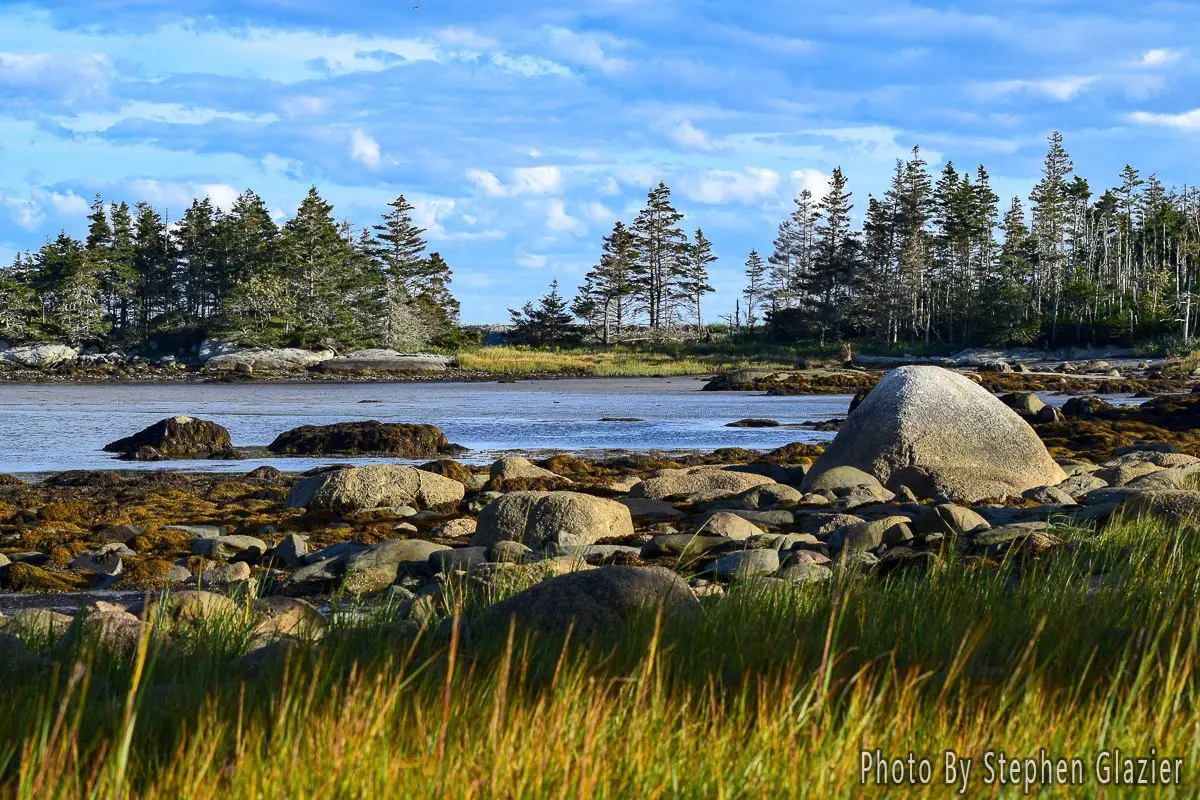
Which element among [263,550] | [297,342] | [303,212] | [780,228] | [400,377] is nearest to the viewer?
[263,550]

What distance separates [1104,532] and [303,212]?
79557 mm

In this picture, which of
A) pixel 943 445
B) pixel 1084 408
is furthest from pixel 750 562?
pixel 1084 408

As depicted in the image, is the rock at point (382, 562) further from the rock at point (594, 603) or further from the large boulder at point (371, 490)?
the rock at point (594, 603)

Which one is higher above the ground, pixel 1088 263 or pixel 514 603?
pixel 1088 263

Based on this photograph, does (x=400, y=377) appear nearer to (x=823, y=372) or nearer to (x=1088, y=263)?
(x=823, y=372)

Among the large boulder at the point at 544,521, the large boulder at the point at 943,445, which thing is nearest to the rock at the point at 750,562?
the large boulder at the point at 544,521

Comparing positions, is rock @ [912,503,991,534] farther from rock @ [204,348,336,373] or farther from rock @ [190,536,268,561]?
rock @ [204,348,336,373]

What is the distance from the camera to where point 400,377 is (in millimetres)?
67062

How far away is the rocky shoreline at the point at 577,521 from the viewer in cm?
744

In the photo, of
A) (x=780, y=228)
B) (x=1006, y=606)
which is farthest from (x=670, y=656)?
(x=780, y=228)

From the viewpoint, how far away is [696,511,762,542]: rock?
10625mm

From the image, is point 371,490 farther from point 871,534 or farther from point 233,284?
point 233,284

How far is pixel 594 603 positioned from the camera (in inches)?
207

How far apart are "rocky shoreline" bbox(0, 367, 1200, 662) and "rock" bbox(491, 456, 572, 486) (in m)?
0.04
